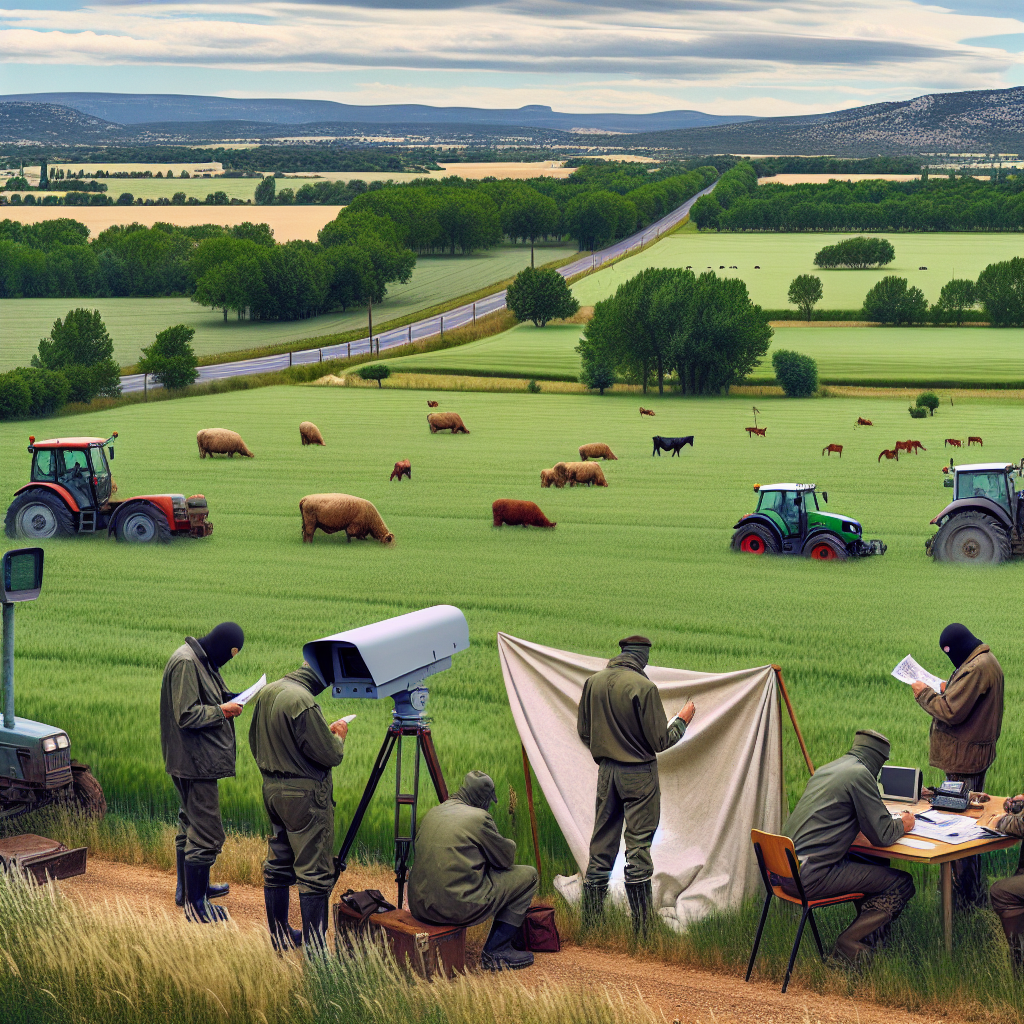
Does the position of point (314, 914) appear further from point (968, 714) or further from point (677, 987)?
point (968, 714)

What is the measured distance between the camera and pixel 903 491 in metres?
43.7

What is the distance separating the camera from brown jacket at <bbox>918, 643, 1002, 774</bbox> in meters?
11.3

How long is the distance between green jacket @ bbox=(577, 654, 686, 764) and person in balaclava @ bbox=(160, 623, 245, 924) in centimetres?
311

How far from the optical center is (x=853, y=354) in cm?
9838

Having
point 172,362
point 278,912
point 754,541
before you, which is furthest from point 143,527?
point 172,362

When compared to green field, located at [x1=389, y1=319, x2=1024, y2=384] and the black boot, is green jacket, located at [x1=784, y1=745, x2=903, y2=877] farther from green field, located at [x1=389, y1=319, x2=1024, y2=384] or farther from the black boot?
green field, located at [x1=389, y1=319, x2=1024, y2=384]

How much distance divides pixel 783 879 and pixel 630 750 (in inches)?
67.9

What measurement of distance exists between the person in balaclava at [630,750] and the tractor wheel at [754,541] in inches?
845

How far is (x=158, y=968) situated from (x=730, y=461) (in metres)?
45.3

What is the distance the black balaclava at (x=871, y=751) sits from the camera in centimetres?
1019

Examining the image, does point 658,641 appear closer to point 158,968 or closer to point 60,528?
point 158,968

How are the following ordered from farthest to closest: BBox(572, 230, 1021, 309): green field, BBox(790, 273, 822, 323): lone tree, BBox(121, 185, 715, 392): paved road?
BBox(572, 230, 1021, 309): green field, BBox(790, 273, 822, 323): lone tree, BBox(121, 185, 715, 392): paved road

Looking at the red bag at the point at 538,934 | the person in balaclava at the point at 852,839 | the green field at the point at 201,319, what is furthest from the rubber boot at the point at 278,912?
the green field at the point at 201,319

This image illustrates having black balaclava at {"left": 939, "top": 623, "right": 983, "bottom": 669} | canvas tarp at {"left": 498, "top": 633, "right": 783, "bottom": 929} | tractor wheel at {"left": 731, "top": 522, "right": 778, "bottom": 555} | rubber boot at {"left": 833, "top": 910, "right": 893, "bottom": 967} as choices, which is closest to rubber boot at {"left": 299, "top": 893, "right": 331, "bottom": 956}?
canvas tarp at {"left": 498, "top": 633, "right": 783, "bottom": 929}
